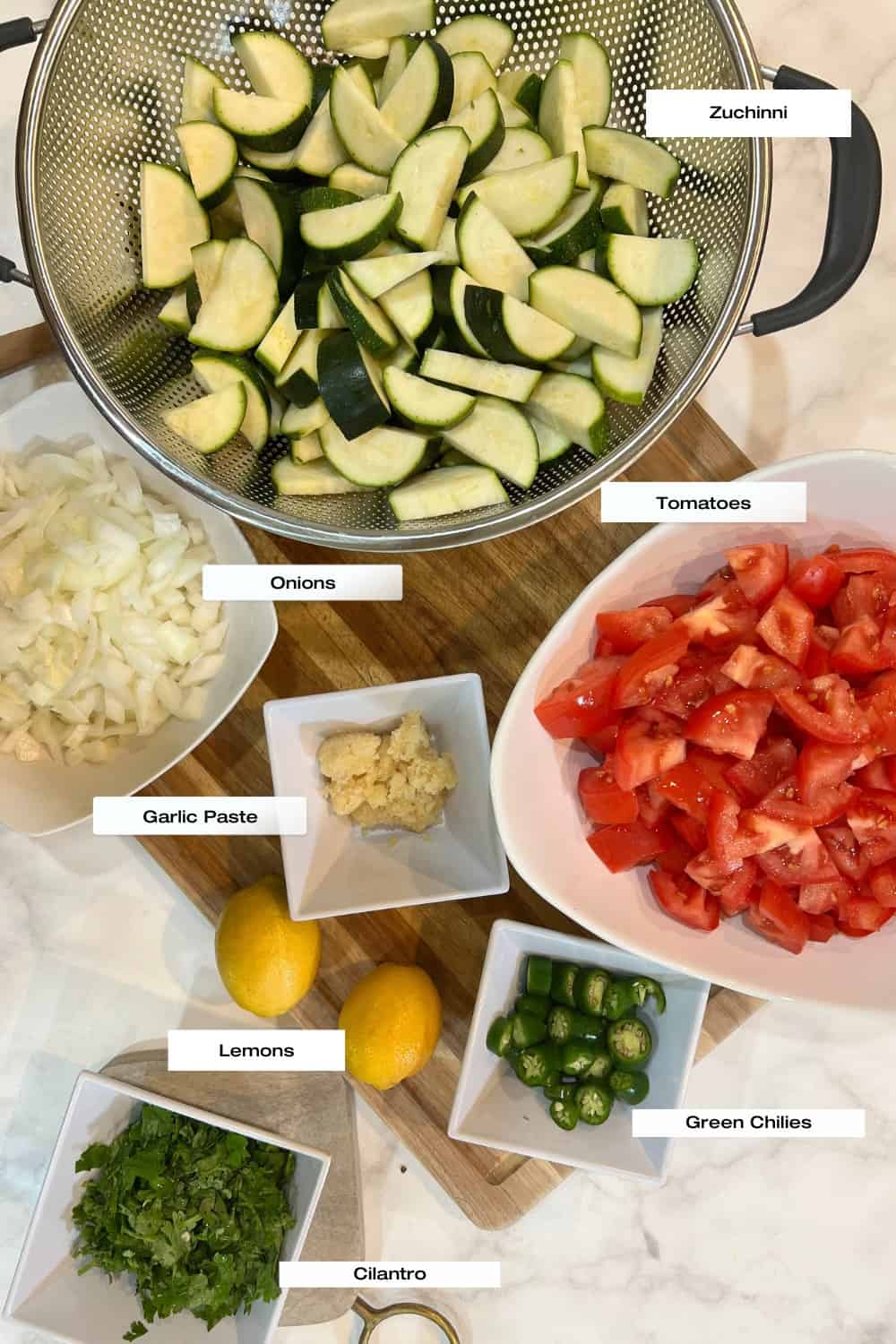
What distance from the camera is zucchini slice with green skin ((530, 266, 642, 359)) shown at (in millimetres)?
1416

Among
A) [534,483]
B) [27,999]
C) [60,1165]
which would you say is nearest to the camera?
[534,483]

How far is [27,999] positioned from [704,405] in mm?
1570

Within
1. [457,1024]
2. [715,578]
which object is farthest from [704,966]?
[715,578]

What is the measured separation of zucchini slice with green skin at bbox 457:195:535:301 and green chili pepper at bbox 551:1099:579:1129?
3.95ft

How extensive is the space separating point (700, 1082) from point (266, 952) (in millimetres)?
815

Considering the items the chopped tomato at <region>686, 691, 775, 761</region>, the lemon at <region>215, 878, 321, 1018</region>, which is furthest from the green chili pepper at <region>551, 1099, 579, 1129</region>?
the chopped tomato at <region>686, 691, 775, 761</region>

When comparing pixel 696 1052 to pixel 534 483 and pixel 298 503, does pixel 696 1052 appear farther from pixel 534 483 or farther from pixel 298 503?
pixel 298 503

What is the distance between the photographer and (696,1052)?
172 cm

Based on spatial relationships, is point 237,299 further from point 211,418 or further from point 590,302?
point 590,302

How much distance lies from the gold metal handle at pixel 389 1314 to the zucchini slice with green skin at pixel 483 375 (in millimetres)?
1547

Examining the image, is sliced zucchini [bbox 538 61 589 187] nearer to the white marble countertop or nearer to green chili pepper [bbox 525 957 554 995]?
the white marble countertop

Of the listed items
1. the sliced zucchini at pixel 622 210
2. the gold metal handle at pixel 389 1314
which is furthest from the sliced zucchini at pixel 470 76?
the gold metal handle at pixel 389 1314

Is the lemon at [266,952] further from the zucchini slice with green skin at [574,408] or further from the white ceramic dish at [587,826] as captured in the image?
the zucchini slice with green skin at [574,408]

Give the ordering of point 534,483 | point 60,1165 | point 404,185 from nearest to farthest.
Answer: point 404,185 < point 534,483 < point 60,1165
